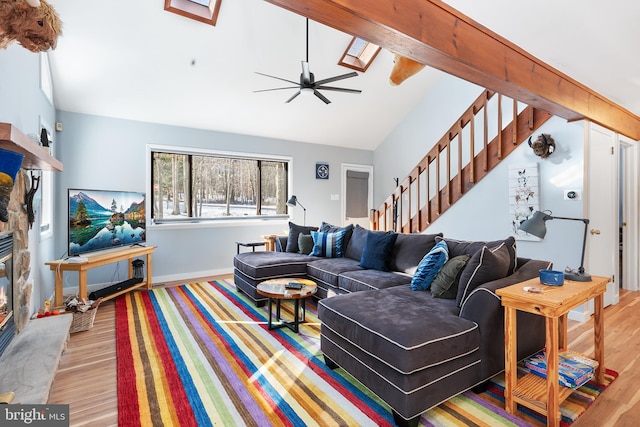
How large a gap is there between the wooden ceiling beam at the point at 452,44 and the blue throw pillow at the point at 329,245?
2.51m

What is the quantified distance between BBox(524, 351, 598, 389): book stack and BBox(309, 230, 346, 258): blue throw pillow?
7.94ft

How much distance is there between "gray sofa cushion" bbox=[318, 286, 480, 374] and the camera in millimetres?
1742

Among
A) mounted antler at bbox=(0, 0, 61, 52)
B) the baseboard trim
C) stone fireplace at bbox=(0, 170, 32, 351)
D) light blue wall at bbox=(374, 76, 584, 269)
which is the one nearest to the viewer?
mounted antler at bbox=(0, 0, 61, 52)

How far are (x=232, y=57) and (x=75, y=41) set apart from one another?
1623 millimetres

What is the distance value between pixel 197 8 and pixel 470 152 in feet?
12.0

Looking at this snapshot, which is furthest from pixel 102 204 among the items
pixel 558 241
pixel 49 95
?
pixel 558 241

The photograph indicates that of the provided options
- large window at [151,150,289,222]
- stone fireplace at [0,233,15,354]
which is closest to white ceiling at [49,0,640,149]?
large window at [151,150,289,222]

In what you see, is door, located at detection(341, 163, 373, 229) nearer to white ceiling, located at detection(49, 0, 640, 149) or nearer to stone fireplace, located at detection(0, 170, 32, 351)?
white ceiling, located at detection(49, 0, 640, 149)

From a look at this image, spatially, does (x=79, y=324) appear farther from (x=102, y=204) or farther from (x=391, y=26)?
(x=391, y=26)

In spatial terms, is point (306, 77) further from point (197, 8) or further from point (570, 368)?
point (570, 368)

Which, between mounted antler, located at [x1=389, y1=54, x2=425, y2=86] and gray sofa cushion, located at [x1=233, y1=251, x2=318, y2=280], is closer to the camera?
mounted antler, located at [x1=389, y1=54, x2=425, y2=86]

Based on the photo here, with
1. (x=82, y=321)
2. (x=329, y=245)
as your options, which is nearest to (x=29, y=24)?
(x=82, y=321)

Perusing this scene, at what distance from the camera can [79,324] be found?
3.01m

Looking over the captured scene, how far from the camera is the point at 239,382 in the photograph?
2.18 meters
